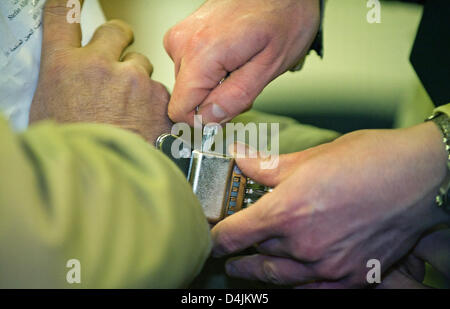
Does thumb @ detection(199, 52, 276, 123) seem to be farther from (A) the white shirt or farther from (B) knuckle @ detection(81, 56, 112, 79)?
(A) the white shirt

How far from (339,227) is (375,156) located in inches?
4.3

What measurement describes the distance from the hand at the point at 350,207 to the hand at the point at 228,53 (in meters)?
0.15

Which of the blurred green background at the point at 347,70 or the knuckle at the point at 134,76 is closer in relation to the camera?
the knuckle at the point at 134,76

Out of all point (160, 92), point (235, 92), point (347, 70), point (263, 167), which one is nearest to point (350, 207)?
point (263, 167)

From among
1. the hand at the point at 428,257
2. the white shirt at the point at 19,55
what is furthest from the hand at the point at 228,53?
the hand at the point at 428,257

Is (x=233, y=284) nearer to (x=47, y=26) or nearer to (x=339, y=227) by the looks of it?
(x=339, y=227)

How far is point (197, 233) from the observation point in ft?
1.28

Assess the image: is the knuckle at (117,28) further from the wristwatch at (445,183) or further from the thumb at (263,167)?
the wristwatch at (445,183)

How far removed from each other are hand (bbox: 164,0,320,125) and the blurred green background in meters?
0.37

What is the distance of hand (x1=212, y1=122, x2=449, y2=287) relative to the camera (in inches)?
20.9

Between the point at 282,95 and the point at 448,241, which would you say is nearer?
the point at 448,241

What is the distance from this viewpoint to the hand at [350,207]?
0.53 metres

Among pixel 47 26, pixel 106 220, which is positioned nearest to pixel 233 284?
pixel 106 220
